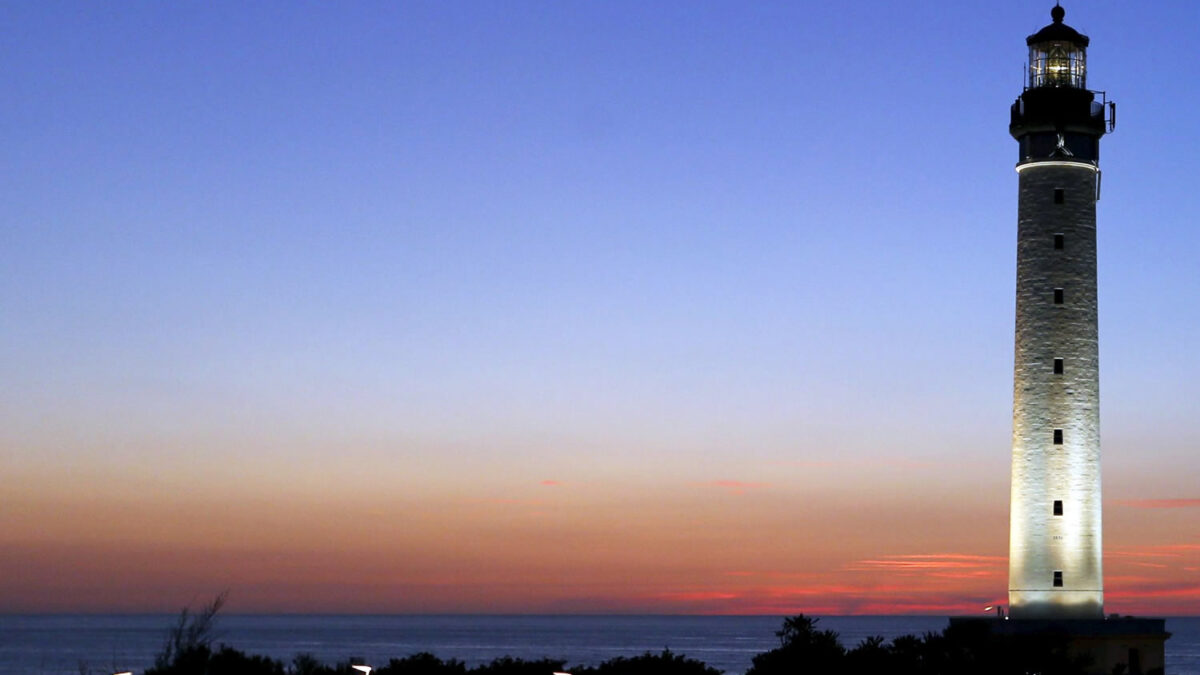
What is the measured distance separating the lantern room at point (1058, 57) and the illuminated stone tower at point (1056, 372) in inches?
47.5

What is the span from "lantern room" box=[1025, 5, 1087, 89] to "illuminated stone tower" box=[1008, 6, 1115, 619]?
1.21m

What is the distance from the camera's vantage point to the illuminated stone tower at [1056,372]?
40.6m

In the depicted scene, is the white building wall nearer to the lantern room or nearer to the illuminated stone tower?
the illuminated stone tower

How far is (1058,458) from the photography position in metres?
40.6

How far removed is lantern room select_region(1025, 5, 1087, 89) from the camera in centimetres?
4416

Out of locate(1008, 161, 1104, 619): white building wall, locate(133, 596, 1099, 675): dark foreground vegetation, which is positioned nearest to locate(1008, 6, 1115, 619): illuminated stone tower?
locate(1008, 161, 1104, 619): white building wall

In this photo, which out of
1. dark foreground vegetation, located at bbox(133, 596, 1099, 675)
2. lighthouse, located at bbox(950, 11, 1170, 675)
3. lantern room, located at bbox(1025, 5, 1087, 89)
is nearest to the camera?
dark foreground vegetation, located at bbox(133, 596, 1099, 675)

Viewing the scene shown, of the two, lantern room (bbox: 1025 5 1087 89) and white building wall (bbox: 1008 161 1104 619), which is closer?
white building wall (bbox: 1008 161 1104 619)

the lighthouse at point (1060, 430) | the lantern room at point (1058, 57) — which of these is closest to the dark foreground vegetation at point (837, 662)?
the lighthouse at point (1060, 430)

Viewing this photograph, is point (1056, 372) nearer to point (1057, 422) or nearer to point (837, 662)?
point (1057, 422)

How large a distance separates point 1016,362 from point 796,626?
9.08m

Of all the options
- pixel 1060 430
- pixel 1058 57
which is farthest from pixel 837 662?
pixel 1058 57

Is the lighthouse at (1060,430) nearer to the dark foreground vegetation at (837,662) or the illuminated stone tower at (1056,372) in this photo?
the illuminated stone tower at (1056,372)

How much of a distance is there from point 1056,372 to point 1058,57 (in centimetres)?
920
